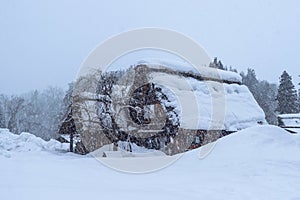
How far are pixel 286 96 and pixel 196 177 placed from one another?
80.1ft

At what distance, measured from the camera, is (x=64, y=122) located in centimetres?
1331

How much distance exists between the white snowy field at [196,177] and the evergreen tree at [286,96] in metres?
20.5

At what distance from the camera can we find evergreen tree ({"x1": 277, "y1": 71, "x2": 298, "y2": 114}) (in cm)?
2742

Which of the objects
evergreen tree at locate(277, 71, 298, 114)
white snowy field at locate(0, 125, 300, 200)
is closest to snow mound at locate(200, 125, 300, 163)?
white snowy field at locate(0, 125, 300, 200)

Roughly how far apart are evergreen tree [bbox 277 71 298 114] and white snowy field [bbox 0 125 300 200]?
2053 centimetres

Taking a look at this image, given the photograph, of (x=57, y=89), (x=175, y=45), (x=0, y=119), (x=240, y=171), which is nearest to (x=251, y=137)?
(x=240, y=171)

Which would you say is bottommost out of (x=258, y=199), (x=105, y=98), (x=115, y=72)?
(x=258, y=199)

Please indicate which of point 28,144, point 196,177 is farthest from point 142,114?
point 196,177

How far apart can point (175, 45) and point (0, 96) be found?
1446 inches

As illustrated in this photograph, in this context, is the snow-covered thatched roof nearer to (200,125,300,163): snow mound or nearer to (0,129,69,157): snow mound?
(200,125,300,163): snow mound

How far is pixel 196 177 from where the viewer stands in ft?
18.9

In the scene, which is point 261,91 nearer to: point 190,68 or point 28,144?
point 190,68

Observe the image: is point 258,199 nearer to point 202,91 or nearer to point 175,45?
point 175,45

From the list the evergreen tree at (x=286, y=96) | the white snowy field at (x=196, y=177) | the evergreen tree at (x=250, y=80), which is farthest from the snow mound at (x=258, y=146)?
the evergreen tree at (x=250, y=80)
